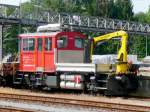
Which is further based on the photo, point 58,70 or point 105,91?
point 58,70

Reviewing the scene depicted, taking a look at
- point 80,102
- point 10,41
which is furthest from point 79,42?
point 10,41

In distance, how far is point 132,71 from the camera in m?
23.7

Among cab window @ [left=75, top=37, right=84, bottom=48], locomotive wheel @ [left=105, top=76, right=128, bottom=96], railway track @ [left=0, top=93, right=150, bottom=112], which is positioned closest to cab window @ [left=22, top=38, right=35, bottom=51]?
cab window @ [left=75, top=37, right=84, bottom=48]

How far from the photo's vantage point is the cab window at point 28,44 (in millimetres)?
26688

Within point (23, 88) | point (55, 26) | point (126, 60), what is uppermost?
point (55, 26)

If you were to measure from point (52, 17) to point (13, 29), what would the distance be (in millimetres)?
27075

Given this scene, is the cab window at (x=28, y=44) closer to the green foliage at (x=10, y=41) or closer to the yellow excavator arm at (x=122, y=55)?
the yellow excavator arm at (x=122, y=55)

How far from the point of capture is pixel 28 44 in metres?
27.0

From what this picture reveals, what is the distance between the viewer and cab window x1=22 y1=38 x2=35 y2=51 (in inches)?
1051

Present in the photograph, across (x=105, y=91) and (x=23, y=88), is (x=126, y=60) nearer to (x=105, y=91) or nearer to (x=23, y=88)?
(x=105, y=91)

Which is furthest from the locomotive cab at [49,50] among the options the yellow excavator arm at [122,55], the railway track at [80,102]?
the railway track at [80,102]

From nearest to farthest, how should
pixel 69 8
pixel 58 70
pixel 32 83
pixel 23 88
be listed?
1. pixel 58 70
2. pixel 32 83
3. pixel 23 88
4. pixel 69 8

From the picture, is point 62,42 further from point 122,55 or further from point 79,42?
point 122,55

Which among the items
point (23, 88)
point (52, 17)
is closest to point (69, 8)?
point (52, 17)
